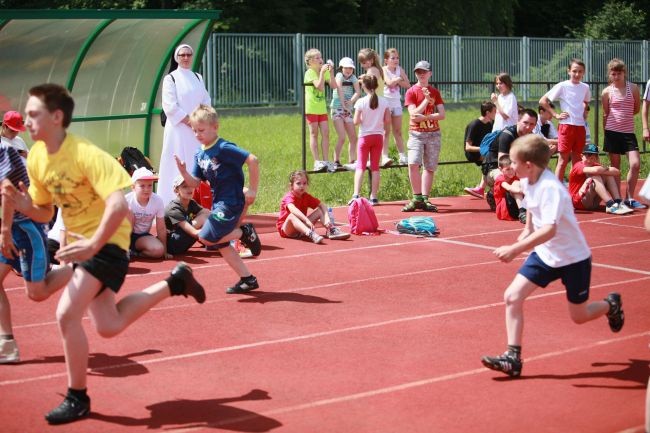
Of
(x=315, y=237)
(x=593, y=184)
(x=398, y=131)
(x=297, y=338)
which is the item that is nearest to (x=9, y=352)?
(x=297, y=338)

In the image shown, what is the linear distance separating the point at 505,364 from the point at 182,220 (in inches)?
225

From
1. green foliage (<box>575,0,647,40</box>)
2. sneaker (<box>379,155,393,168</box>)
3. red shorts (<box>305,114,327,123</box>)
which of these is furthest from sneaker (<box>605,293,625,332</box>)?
green foliage (<box>575,0,647,40</box>)

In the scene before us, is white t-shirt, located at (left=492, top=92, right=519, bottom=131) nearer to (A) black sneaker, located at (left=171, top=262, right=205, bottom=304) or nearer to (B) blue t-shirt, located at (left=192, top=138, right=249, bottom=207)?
(B) blue t-shirt, located at (left=192, top=138, right=249, bottom=207)

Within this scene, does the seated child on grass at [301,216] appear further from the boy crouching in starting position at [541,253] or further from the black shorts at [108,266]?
the black shorts at [108,266]

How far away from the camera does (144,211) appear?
11547 mm

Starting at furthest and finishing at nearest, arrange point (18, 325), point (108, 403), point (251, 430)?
point (18, 325) < point (108, 403) < point (251, 430)

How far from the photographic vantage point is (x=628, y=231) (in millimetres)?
13297

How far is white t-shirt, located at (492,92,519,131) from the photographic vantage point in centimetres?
1533

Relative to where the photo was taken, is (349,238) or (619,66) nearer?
(349,238)

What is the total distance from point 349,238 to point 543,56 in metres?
32.3

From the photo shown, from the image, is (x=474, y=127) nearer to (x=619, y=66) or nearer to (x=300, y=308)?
(x=619, y=66)

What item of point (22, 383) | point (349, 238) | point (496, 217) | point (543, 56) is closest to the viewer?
point (22, 383)

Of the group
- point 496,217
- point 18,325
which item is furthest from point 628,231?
point 18,325

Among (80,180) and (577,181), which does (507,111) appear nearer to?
(577,181)
